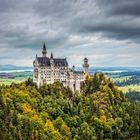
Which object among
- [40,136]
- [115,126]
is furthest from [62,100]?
[40,136]

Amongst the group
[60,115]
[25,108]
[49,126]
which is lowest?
[49,126]

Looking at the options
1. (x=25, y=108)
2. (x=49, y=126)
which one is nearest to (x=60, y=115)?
(x=25, y=108)

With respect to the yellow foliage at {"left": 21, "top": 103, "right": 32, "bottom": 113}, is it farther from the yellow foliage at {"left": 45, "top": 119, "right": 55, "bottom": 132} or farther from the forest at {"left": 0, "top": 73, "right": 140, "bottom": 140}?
the yellow foliage at {"left": 45, "top": 119, "right": 55, "bottom": 132}

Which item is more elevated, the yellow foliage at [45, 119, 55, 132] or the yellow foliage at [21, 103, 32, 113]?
the yellow foliage at [21, 103, 32, 113]

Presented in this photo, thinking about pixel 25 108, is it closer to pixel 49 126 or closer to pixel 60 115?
pixel 49 126

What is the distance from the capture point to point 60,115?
563 feet

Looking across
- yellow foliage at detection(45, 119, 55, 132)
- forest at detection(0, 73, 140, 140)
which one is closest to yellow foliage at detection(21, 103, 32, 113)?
forest at detection(0, 73, 140, 140)

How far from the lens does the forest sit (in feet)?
454

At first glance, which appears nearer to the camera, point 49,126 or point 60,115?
point 49,126

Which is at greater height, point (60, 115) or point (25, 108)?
point (25, 108)

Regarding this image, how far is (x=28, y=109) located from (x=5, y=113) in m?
14.0

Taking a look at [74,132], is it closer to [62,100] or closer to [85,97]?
[62,100]

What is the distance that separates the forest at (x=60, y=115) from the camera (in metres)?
138

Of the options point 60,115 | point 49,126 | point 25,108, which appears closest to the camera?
point 49,126
